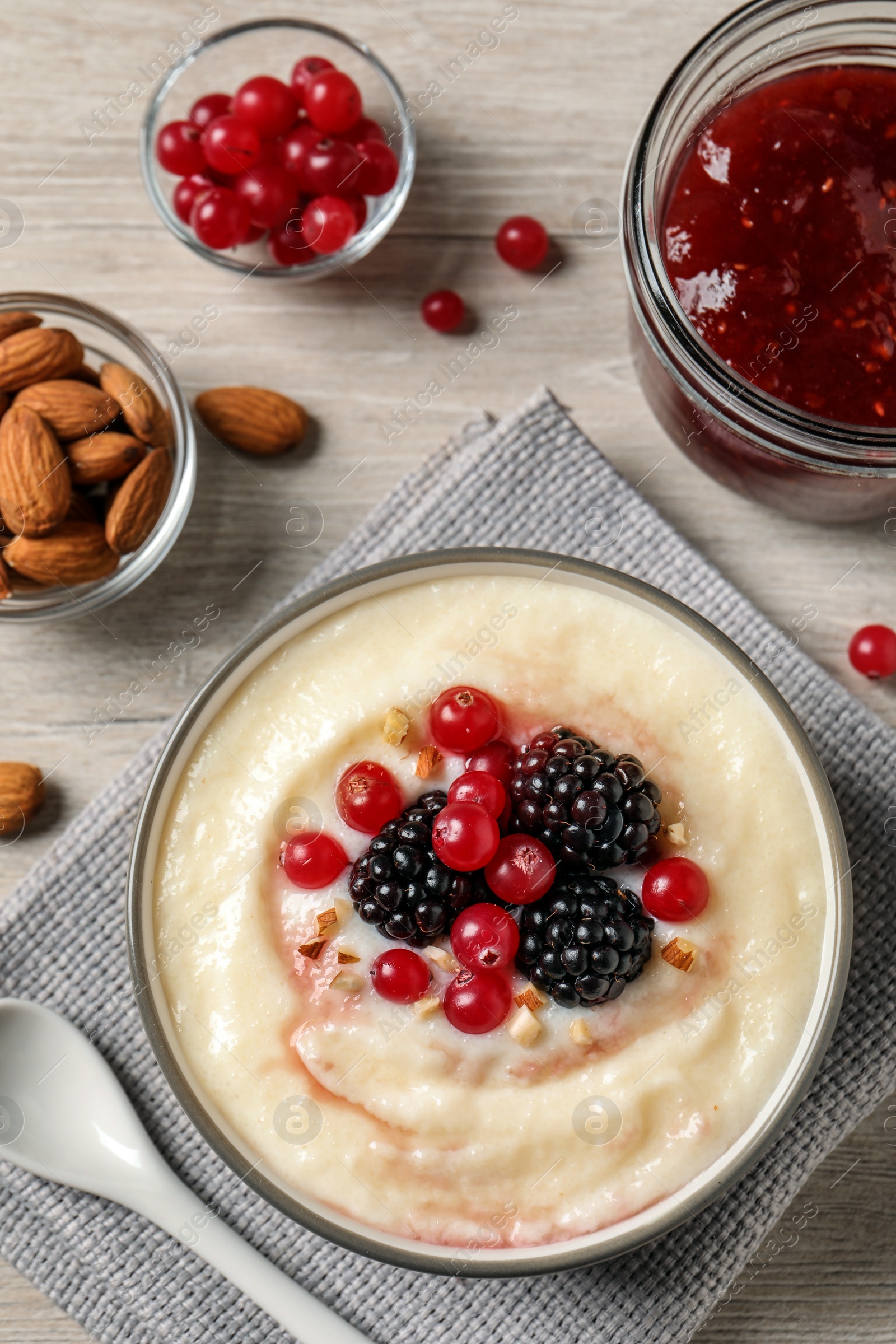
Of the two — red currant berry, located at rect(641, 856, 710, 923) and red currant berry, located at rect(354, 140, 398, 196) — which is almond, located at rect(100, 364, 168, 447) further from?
red currant berry, located at rect(641, 856, 710, 923)

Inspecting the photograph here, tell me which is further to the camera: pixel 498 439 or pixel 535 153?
pixel 535 153

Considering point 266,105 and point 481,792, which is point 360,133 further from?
point 481,792

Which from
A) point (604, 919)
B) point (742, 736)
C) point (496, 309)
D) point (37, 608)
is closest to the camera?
point (604, 919)

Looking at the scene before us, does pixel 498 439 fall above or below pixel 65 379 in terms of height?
above

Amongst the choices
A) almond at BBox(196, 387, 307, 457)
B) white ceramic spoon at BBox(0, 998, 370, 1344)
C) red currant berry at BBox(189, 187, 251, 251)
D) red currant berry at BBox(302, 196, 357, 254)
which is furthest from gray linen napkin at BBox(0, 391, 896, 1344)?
red currant berry at BBox(189, 187, 251, 251)

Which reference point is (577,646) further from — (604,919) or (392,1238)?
(392,1238)

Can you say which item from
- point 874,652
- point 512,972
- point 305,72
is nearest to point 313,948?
point 512,972

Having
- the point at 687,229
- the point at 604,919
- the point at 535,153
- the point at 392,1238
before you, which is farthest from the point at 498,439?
the point at 392,1238
